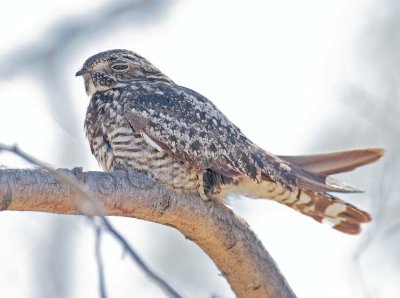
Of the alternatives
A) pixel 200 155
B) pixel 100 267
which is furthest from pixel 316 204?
pixel 100 267

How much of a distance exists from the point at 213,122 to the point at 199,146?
0.25 m

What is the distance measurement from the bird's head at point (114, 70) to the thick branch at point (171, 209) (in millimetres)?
1237

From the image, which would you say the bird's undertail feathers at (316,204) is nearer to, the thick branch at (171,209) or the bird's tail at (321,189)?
the bird's tail at (321,189)

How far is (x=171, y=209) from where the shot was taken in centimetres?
493

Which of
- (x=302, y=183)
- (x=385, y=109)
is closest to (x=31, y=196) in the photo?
(x=302, y=183)

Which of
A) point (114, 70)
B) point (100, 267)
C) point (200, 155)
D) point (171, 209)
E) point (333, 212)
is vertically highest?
point (114, 70)

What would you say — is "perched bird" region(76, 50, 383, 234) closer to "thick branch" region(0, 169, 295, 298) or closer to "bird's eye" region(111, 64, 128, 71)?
"bird's eye" region(111, 64, 128, 71)

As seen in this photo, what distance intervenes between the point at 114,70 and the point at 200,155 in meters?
0.99

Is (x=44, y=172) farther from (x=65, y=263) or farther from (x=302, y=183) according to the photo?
(x=302, y=183)

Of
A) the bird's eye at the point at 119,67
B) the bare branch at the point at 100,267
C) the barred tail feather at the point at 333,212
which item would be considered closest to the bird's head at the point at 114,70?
the bird's eye at the point at 119,67

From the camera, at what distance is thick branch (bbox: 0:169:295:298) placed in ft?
13.7

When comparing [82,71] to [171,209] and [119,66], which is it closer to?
[119,66]

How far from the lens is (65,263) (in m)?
5.21

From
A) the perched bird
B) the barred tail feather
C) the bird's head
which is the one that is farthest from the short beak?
the barred tail feather
